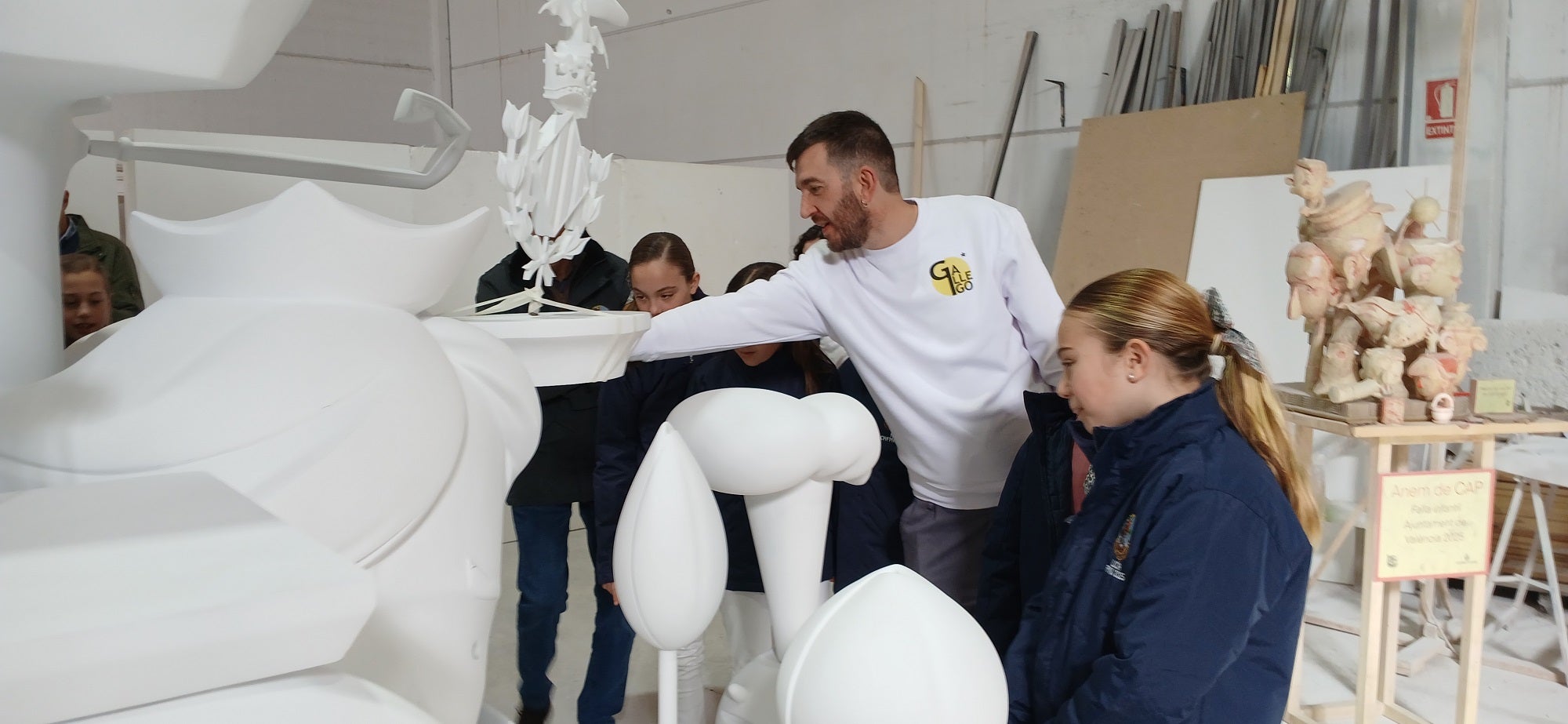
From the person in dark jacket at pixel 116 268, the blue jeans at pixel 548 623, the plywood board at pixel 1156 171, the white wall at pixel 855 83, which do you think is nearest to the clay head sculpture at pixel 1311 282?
the plywood board at pixel 1156 171

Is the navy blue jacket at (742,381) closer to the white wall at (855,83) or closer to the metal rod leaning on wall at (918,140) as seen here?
the white wall at (855,83)

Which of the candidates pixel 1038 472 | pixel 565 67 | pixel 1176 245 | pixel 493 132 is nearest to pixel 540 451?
pixel 1038 472

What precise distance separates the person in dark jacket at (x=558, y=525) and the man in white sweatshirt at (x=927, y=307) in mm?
671

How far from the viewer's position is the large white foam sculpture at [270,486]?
421 millimetres

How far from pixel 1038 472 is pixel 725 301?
0.63 m

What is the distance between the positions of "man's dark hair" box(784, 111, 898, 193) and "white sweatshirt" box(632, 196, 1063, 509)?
0.13 m

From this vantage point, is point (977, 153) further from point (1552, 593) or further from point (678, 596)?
point (678, 596)

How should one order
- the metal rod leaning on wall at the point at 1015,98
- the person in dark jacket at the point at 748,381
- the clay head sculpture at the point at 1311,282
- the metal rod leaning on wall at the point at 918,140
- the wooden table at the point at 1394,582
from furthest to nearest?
the metal rod leaning on wall at the point at 918,140
the metal rod leaning on wall at the point at 1015,98
the clay head sculpture at the point at 1311,282
the wooden table at the point at 1394,582
the person in dark jacket at the point at 748,381

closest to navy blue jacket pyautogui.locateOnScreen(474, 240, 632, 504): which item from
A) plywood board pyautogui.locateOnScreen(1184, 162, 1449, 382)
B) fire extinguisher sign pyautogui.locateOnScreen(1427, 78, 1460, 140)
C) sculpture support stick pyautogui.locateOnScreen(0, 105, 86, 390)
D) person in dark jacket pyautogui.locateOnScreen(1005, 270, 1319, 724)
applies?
person in dark jacket pyautogui.locateOnScreen(1005, 270, 1319, 724)

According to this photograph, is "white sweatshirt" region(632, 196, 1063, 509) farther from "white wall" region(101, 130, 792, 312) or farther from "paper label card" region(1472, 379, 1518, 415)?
"paper label card" region(1472, 379, 1518, 415)

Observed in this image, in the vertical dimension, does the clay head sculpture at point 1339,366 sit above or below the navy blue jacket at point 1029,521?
above

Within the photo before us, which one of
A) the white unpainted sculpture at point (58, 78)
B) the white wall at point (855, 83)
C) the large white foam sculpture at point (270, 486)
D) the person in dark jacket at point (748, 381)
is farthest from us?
the white wall at point (855, 83)

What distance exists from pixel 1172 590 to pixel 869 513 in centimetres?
98

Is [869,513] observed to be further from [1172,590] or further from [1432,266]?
[1432,266]
